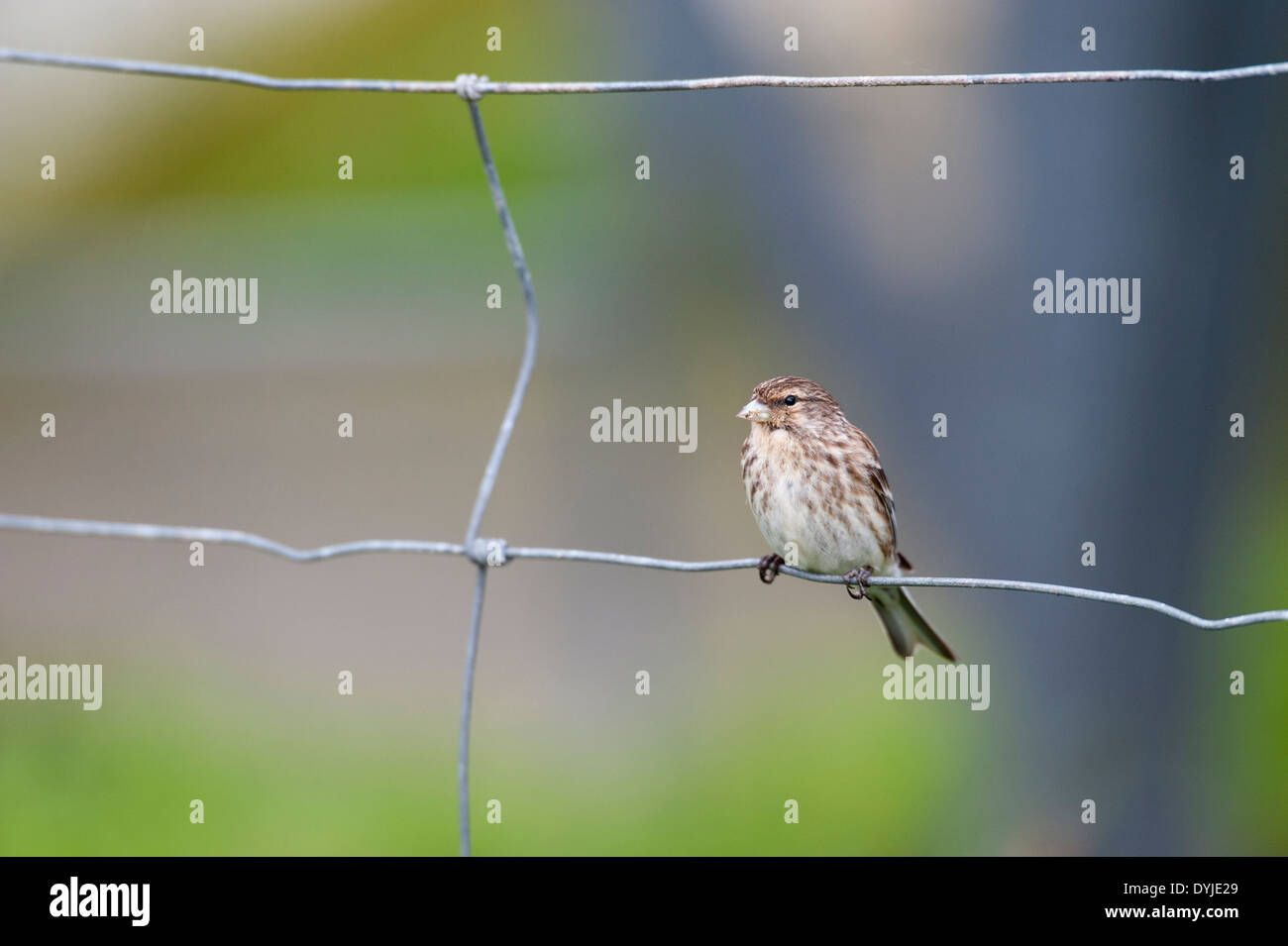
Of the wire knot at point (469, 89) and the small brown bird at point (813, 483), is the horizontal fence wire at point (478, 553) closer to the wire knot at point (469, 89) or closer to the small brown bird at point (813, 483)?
the wire knot at point (469, 89)

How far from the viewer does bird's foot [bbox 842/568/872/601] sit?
282 centimetres

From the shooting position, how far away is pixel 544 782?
254 inches

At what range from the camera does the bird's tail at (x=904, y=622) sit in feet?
11.2

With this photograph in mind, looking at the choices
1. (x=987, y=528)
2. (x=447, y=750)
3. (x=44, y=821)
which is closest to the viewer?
(x=987, y=528)

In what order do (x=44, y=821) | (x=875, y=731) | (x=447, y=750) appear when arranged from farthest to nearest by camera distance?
(x=447, y=750) < (x=875, y=731) < (x=44, y=821)

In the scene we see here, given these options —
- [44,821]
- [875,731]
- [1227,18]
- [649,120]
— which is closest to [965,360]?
[1227,18]

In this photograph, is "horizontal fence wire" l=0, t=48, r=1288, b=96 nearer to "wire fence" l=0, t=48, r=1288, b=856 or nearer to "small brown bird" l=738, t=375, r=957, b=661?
"wire fence" l=0, t=48, r=1288, b=856

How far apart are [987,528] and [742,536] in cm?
245

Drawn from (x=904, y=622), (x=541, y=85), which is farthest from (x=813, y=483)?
(x=541, y=85)

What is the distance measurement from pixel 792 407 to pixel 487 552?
54.0 inches

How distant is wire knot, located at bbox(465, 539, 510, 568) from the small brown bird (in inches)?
47.0

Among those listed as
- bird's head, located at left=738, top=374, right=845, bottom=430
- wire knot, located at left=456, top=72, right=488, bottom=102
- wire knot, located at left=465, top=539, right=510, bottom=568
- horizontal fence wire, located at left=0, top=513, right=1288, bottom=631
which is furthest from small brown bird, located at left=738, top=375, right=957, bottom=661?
wire knot, located at left=456, top=72, right=488, bottom=102

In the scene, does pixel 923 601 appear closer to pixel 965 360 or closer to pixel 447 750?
pixel 965 360

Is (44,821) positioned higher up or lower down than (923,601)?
lower down
